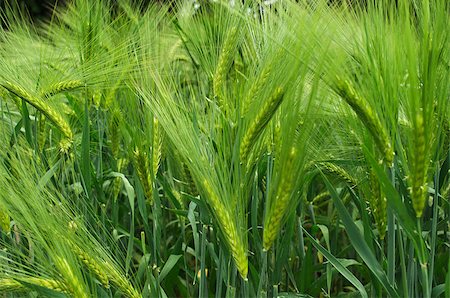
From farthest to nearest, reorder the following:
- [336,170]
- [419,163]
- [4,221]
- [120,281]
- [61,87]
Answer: [61,87]
[336,170]
[4,221]
[120,281]
[419,163]

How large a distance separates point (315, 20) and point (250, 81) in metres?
0.17

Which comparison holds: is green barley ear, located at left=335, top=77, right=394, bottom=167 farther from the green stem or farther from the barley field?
the green stem

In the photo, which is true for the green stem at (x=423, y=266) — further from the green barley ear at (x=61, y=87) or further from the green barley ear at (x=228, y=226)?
the green barley ear at (x=61, y=87)

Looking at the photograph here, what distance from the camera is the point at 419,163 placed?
0.88 m

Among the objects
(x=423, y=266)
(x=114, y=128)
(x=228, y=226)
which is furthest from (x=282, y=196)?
(x=114, y=128)

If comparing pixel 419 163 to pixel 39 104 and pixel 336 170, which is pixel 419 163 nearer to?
pixel 336 170

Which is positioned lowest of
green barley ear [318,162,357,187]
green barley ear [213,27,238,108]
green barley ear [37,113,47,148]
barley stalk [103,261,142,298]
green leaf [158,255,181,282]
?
green leaf [158,255,181,282]

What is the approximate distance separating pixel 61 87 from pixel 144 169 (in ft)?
0.94

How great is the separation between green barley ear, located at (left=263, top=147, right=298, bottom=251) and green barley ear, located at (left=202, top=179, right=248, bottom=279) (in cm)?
4

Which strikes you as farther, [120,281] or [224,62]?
[224,62]

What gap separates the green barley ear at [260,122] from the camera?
95cm

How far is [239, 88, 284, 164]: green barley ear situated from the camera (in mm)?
953

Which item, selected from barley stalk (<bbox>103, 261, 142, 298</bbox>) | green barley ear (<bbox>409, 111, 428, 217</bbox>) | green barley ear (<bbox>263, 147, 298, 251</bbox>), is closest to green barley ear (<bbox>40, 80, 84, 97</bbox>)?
barley stalk (<bbox>103, 261, 142, 298</bbox>)

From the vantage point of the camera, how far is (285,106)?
3.07ft
